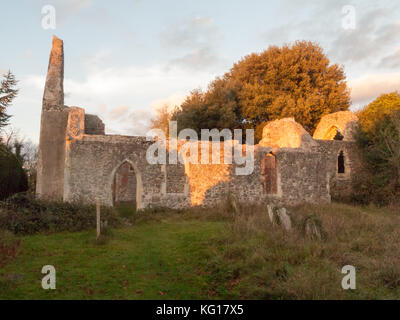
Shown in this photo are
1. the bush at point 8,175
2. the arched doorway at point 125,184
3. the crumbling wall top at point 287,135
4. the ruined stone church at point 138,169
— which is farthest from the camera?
the arched doorway at point 125,184

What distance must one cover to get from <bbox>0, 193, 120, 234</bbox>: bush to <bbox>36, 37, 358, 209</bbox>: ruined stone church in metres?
1.56

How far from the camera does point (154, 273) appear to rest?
6926 millimetres

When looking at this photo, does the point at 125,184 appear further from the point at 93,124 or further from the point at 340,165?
the point at 340,165

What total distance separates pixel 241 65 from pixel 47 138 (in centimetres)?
2105

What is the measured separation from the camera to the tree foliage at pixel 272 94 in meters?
27.2

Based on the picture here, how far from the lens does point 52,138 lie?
1422cm

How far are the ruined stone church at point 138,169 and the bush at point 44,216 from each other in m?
1.56

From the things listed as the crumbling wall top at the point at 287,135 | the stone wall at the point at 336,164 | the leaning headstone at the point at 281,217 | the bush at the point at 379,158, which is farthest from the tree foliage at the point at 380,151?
the leaning headstone at the point at 281,217

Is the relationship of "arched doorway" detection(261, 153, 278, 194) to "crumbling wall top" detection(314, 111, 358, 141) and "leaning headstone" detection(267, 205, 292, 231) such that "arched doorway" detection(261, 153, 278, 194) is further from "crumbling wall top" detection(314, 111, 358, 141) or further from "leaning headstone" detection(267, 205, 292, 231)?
"leaning headstone" detection(267, 205, 292, 231)

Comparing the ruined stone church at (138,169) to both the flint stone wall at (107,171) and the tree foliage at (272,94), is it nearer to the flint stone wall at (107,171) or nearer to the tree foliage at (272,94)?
the flint stone wall at (107,171)

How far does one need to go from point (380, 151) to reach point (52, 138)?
60.9 feet

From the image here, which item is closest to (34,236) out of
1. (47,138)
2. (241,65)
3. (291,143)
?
(47,138)

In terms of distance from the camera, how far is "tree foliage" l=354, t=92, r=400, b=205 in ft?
60.1
